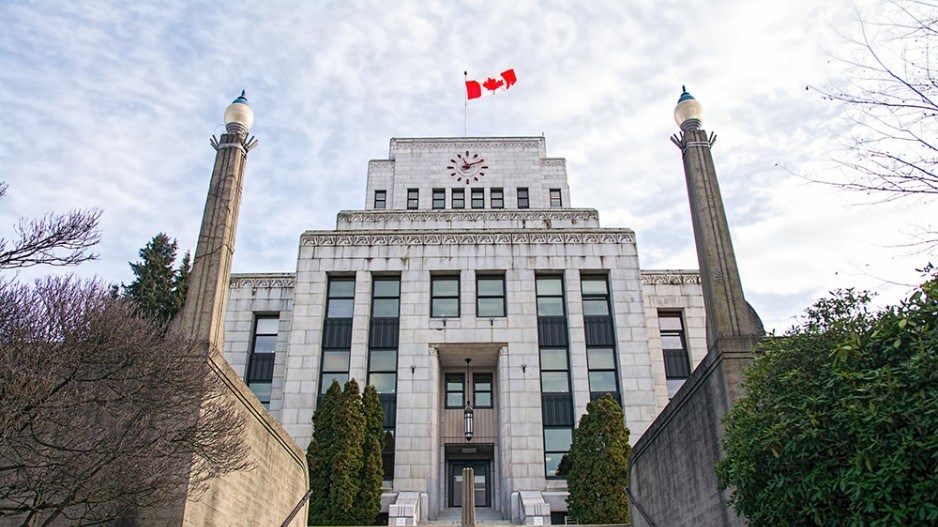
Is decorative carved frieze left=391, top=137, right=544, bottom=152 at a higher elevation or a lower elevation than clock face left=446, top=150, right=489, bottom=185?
higher

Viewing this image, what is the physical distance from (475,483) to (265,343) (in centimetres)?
1109

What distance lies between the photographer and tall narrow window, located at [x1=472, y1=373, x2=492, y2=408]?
1176 inches

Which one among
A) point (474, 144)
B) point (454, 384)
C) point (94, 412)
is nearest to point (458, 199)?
point (474, 144)

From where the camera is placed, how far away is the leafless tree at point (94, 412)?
28.0 ft

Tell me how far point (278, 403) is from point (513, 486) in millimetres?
10111

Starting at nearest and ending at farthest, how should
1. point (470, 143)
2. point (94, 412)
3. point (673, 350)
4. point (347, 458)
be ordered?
point (94, 412) → point (347, 458) → point (673, 350) → point (470, 143)

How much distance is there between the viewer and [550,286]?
30906 millimetres

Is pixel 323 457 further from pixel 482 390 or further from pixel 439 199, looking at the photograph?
pixel 439 199

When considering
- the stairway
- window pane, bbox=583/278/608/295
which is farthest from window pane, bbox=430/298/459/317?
the stairway

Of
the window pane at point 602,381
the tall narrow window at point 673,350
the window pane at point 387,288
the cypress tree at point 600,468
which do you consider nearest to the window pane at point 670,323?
→ the tall narrow window at point 673,350

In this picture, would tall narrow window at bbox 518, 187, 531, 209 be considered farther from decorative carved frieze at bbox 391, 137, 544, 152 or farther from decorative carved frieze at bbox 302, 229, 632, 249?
decorative carved frieze at bbox 302, 229, 632, 249

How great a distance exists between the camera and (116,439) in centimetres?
886

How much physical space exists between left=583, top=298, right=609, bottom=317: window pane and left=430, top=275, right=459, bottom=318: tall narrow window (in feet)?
18.2

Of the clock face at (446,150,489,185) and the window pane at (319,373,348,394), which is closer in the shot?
the window pane at (319,373,348,394)
